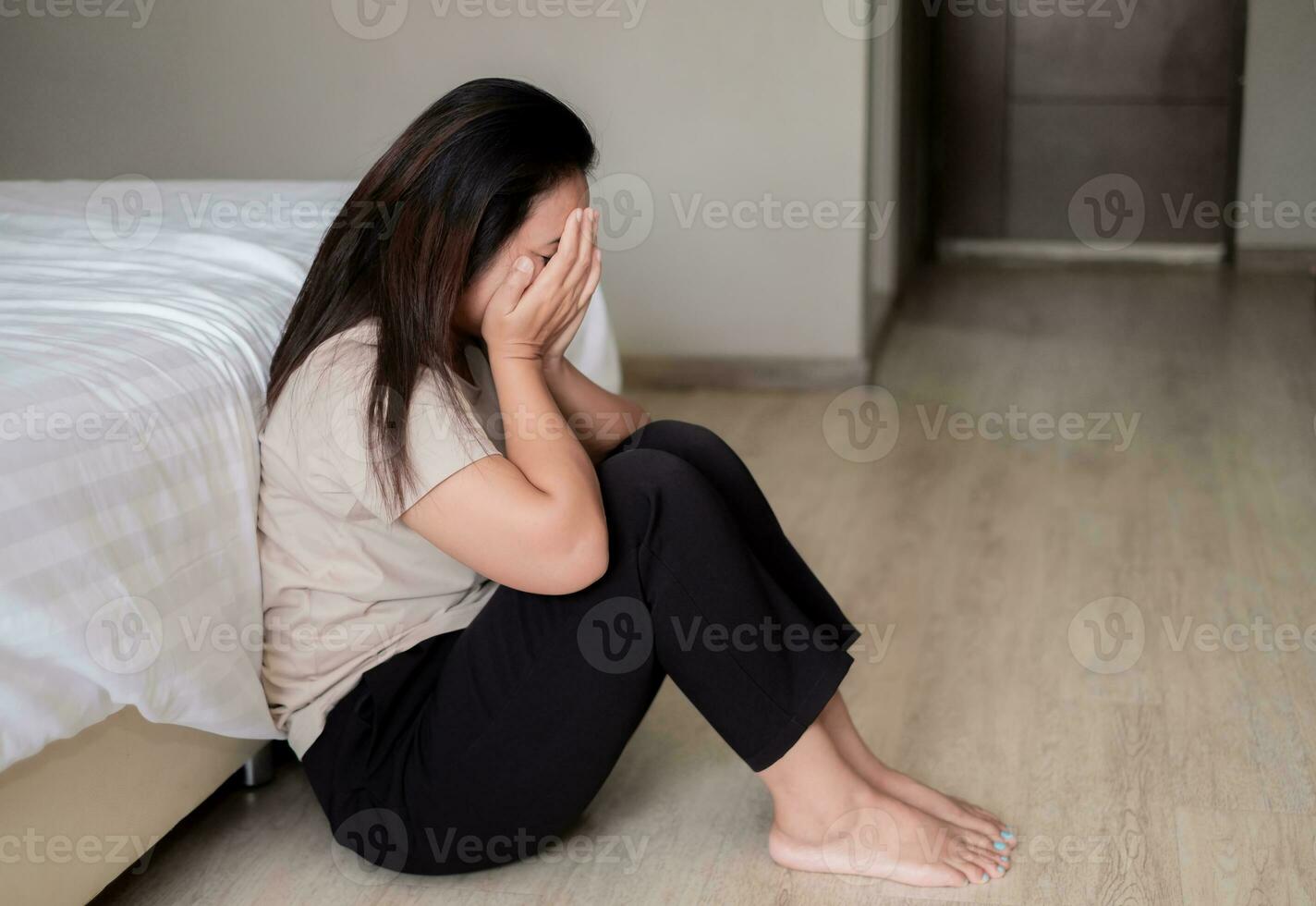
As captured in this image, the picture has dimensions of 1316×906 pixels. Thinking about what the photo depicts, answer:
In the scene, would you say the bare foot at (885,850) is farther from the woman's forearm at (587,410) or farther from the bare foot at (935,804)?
the woman's forearm at (587,410)

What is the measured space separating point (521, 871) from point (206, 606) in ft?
1.44

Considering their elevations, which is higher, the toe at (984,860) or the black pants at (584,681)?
the black pants at (584,681)

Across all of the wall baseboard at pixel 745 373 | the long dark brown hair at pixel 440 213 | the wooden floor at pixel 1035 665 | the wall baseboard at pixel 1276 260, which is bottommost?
the wall baseboard at pixel 1276 260

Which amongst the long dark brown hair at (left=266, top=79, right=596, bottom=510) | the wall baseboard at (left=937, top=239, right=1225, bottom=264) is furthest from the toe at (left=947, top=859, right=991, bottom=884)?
the wall baseboard at (left=937, top=239, right=1225, bottom=264)

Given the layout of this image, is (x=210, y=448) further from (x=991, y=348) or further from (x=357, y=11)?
(x=991, y=348)

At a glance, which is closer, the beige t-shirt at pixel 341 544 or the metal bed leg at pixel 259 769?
the beige t-shirt at pixel 341 544

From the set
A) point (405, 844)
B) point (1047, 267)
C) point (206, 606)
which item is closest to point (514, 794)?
point (405, 844)

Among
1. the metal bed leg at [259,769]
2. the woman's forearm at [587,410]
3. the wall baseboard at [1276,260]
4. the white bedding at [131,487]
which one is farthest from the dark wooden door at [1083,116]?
the metal bed leg at [259,769]

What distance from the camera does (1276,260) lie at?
4.74m

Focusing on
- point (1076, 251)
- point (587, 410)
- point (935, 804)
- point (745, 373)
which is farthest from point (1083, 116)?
point (935, 804)

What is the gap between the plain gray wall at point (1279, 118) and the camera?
457 centimetres

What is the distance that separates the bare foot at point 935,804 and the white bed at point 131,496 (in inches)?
25.2

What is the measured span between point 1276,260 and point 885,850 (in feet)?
13.5

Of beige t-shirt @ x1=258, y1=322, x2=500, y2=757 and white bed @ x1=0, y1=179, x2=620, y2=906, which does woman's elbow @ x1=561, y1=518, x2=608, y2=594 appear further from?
white bed @ x1=0, y1=179, x2=620, y2=906
